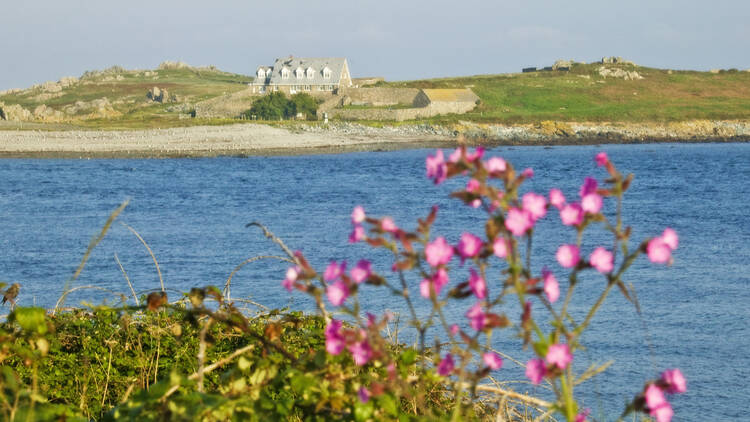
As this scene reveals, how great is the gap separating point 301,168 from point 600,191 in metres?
47.2

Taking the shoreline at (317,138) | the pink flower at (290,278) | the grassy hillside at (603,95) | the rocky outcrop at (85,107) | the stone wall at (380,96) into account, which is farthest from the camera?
the rocky outcrop at (85,107)

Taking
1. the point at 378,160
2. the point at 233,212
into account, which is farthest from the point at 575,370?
the point at 378,160

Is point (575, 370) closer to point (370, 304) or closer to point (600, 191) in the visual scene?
point (370, 304)

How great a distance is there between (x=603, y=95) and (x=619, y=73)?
14.5 metres

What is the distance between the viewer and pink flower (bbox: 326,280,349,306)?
1762 millimetres

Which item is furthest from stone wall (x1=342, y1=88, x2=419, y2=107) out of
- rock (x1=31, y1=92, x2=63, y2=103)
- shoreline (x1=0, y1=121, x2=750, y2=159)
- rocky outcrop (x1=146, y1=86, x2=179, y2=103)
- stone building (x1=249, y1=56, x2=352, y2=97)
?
rock (x1=31, y1=92, x2=63, y2=103)

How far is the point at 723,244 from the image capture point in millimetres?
20031

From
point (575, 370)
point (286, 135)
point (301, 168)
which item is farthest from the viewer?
point (286, 135)

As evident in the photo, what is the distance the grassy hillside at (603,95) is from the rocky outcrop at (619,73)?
910 mm

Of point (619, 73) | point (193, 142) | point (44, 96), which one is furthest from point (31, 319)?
point (44, 96)

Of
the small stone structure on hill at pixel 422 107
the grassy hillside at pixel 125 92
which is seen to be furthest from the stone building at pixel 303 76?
the grassy hillside at pixel 125 92

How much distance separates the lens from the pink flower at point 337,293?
1.76 meters

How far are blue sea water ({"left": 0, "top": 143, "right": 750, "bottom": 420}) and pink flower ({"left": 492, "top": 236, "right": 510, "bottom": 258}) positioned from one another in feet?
3.14

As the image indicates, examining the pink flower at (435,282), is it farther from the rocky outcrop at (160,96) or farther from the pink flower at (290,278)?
the rocky outcrop at (160,96)
